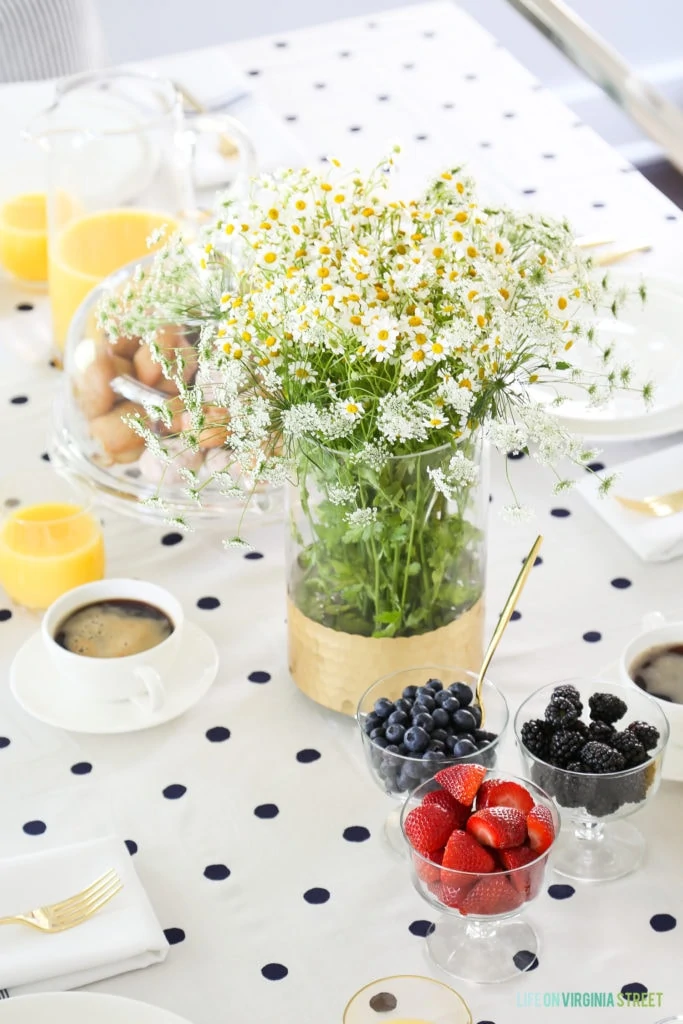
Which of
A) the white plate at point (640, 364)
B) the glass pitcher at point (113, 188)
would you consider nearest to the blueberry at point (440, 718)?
the white plate at point (640, 364)

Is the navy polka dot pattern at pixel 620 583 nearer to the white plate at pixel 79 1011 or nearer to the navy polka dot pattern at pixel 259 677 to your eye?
the navy polka dot pattern at pixel 259 677

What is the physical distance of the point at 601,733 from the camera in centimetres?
90

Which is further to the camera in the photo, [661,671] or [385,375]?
[661,671]

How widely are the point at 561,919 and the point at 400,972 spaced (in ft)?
0.40

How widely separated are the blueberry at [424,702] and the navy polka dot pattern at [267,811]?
6.3 inches

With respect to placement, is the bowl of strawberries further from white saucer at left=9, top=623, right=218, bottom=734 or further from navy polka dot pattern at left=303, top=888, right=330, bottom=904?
white saucer at left=9, top=623, right=218, bottom=734

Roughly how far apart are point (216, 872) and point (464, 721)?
218mm

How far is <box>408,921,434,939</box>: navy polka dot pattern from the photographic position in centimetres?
89

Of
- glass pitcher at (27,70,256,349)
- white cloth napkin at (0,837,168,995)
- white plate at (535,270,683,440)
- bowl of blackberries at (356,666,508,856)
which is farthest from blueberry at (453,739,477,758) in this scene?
glass pitcher at (27,70,256,349)

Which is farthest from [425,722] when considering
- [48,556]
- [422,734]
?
[48,556]

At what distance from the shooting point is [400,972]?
2.82 ft

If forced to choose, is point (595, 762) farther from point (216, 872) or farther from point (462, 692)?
point (216, 872)

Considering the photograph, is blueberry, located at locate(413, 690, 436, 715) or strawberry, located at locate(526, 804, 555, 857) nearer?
strawberry, located at locate(526, 804, 555, 857)

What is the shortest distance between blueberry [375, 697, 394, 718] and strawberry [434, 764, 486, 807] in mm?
82
